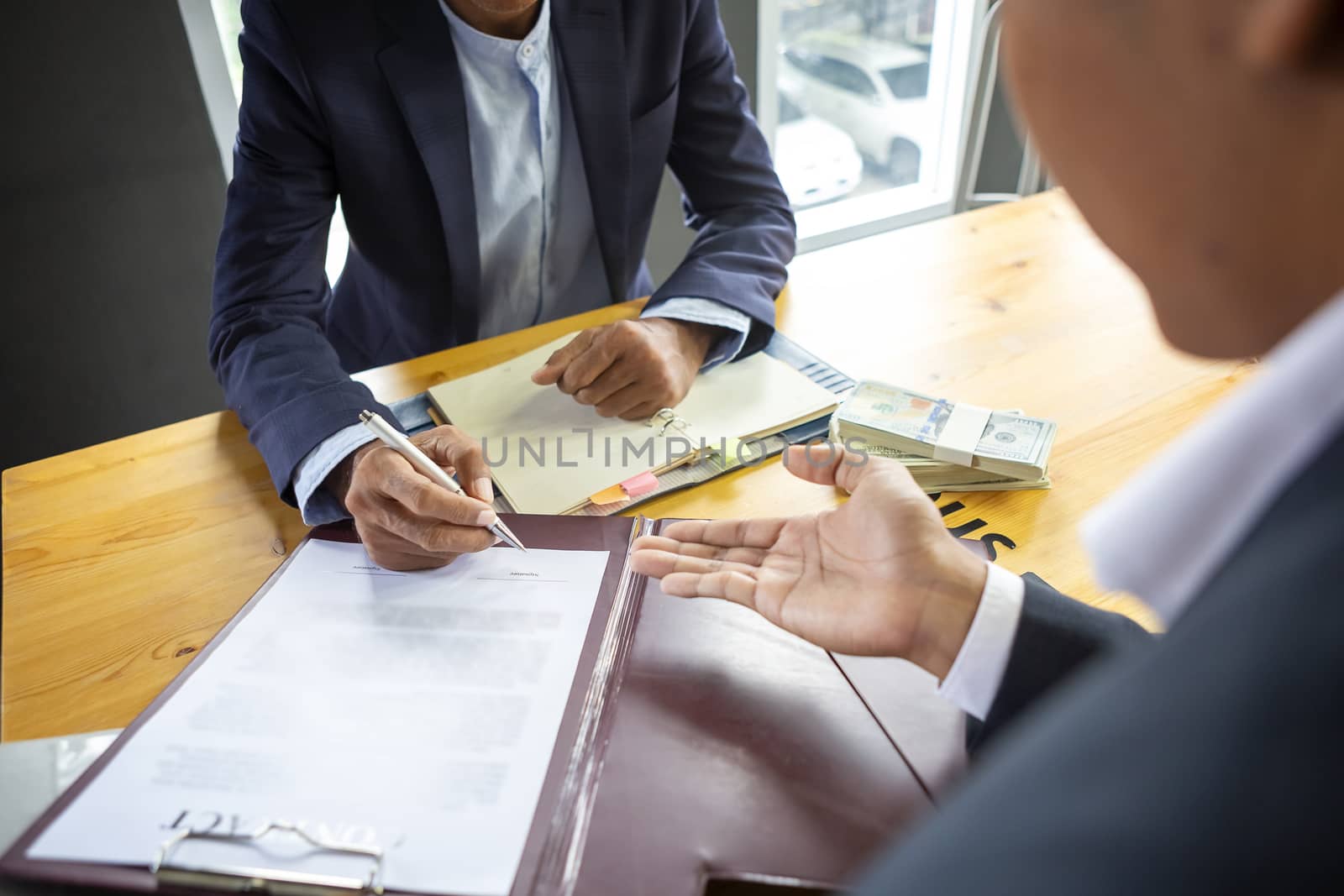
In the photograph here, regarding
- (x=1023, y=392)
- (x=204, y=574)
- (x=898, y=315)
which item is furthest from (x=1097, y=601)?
(x=204, y=574)

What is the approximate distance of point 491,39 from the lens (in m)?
1.27

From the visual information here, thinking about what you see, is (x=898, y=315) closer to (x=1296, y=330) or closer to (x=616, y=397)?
(x=616, y=397)

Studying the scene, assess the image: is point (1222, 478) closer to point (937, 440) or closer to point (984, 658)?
point (984, 658)

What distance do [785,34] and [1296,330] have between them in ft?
9.19

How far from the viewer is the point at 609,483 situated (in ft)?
3.23

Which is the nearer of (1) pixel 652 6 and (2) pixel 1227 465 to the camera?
(2) pixel 1227 465

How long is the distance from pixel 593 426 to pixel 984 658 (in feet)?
1.92

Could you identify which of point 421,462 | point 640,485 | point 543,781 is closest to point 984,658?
point 543,781

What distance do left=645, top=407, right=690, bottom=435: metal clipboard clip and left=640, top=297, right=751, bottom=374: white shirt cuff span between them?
0.14 meters

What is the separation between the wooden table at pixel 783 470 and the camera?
0.84 meters

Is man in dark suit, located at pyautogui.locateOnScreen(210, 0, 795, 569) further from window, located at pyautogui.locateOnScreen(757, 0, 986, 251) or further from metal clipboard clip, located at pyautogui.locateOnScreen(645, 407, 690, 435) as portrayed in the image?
window, located at pyautogui.locateOnScreen(757, 0, 986, 251)

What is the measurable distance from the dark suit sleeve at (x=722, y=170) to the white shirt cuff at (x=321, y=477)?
610mm

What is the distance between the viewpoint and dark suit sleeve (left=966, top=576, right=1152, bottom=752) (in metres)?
0.63
